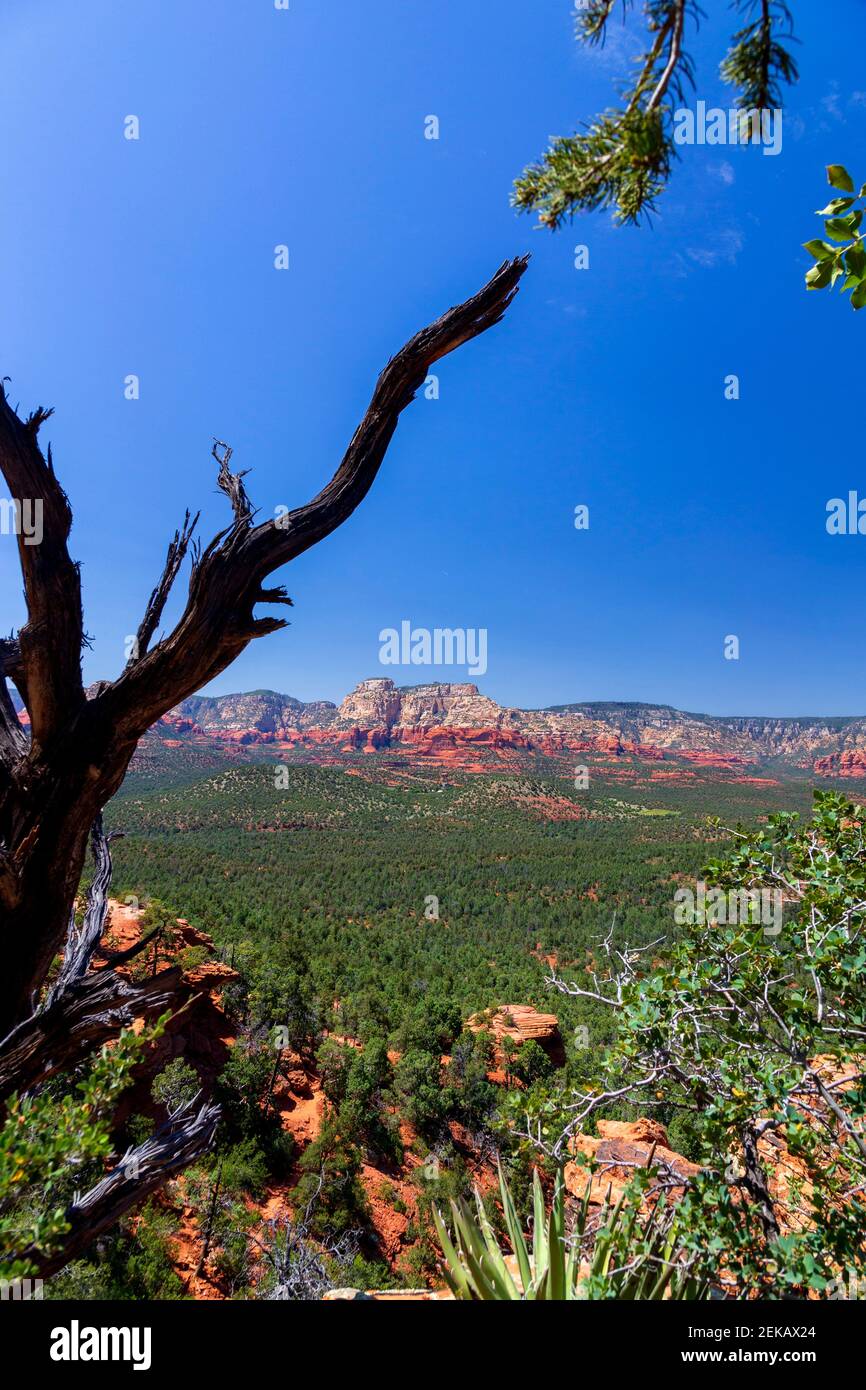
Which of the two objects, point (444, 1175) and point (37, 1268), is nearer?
point (37, 1268)

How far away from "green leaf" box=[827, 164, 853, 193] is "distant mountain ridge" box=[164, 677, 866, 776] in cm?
12730

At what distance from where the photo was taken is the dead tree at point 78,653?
1552 mm

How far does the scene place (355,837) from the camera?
5591 centimetres

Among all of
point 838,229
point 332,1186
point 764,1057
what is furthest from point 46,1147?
point 332,1186

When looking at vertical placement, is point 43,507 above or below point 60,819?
above

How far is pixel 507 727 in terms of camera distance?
152m

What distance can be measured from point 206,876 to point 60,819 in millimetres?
35737

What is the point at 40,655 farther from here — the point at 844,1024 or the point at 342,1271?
the point at 342,1271

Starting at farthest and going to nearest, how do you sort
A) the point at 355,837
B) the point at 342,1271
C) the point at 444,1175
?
the point at 355,837 < the point at 444,1175 < the point at 342,1271

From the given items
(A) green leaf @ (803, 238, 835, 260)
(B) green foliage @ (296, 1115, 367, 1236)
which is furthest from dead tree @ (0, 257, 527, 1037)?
(B) green foliage @ (296, 1115, 367, 1236)

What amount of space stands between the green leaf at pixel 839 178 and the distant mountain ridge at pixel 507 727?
12730 cm

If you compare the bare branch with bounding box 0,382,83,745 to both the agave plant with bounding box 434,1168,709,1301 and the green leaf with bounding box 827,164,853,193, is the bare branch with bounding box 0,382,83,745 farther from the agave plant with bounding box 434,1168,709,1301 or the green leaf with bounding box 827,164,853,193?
the agave plant with bounding box 434,1168,709,1301

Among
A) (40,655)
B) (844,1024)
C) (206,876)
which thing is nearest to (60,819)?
(40,655)

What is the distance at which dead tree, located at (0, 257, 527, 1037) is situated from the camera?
1.55m
